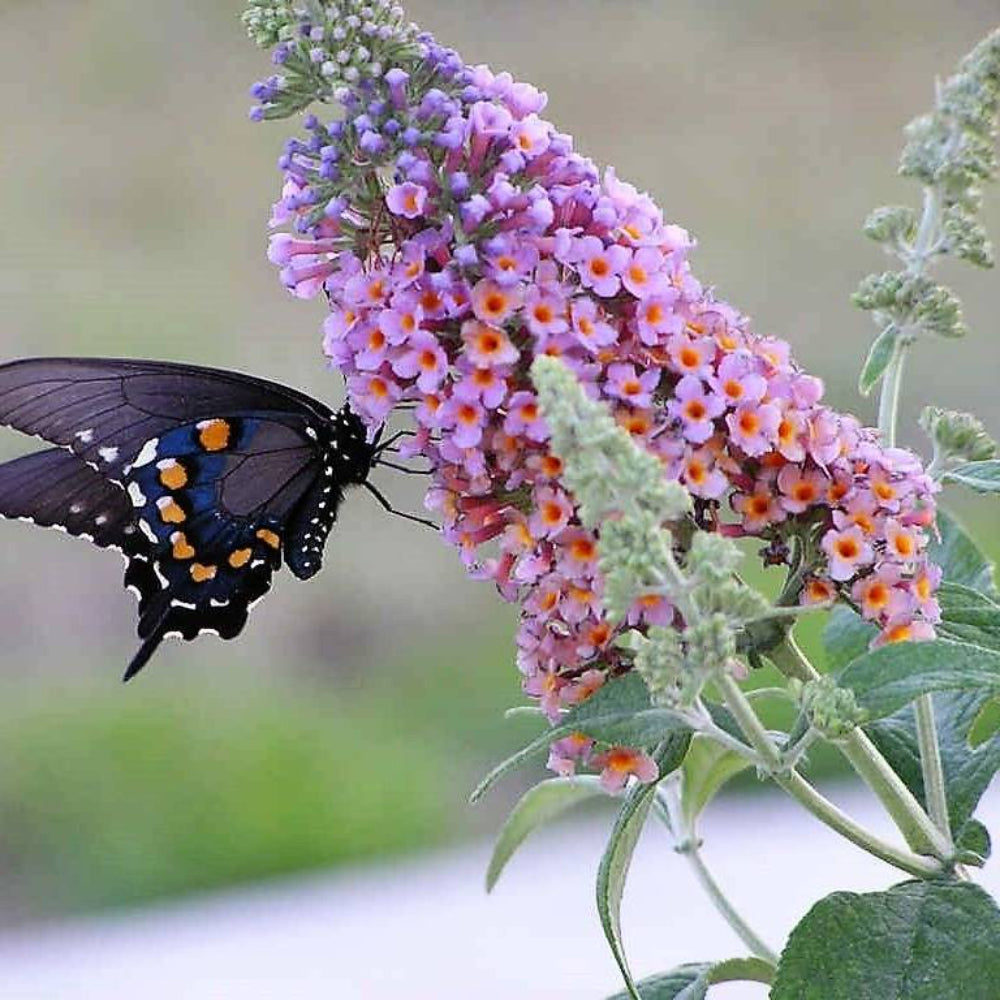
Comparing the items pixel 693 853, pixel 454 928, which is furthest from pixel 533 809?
pixel 454 928

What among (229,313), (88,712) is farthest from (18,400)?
(229,313)

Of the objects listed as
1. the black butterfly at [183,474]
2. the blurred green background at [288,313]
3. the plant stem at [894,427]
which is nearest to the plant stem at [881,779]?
the plant stem at [894,427]

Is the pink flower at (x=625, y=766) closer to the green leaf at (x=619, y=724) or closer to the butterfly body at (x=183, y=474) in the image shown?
the green leaf at (x=619, y=724)

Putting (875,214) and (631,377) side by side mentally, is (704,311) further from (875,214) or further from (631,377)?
(875,214)

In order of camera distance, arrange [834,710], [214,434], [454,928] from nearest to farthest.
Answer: [834,710]
[214,434]
[454,928]

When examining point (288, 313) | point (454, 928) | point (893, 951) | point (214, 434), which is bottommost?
point (454, 928)

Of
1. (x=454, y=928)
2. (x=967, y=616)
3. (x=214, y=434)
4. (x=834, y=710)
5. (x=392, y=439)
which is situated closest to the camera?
(x=834, y=710)

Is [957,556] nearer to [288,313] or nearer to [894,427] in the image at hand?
[894,427]

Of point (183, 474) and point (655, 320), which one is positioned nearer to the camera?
point (655, 320)
